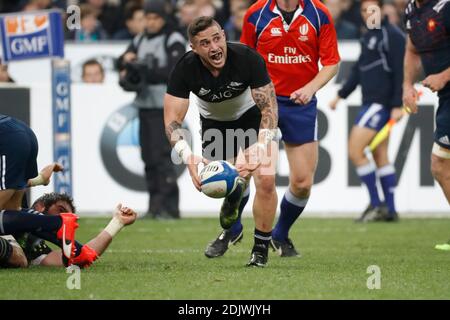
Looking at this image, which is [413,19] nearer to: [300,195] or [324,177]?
[300,195]

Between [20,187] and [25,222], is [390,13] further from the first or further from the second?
[25,222]

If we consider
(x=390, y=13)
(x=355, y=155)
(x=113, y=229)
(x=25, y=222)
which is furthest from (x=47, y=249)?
(x=390, y=13)

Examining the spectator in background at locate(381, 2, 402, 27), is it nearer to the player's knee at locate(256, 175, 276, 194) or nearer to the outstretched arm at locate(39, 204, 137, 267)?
the player's knee at locate(256, 175, 276, 194)

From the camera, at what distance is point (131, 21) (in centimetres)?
1867

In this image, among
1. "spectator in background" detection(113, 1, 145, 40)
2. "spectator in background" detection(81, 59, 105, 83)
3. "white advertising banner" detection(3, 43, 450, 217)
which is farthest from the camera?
"spectator in background" detection(113, 1, 145, 40)

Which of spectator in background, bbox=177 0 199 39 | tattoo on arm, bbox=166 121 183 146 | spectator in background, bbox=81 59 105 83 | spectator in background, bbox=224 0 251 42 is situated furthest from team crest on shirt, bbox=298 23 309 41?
spectator in background, bbox=177 0 199 39

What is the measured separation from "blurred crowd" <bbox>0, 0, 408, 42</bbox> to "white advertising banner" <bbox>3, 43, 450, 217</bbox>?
7.42 feet

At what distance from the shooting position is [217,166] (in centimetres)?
809

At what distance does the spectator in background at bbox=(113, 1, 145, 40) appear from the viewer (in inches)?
714

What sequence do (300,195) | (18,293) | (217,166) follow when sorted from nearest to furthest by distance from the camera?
(18,293) → (217,166) → (300,195)

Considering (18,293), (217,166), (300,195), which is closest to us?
(18,293)

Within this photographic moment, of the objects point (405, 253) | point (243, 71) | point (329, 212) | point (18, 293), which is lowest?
point (329, 212)
